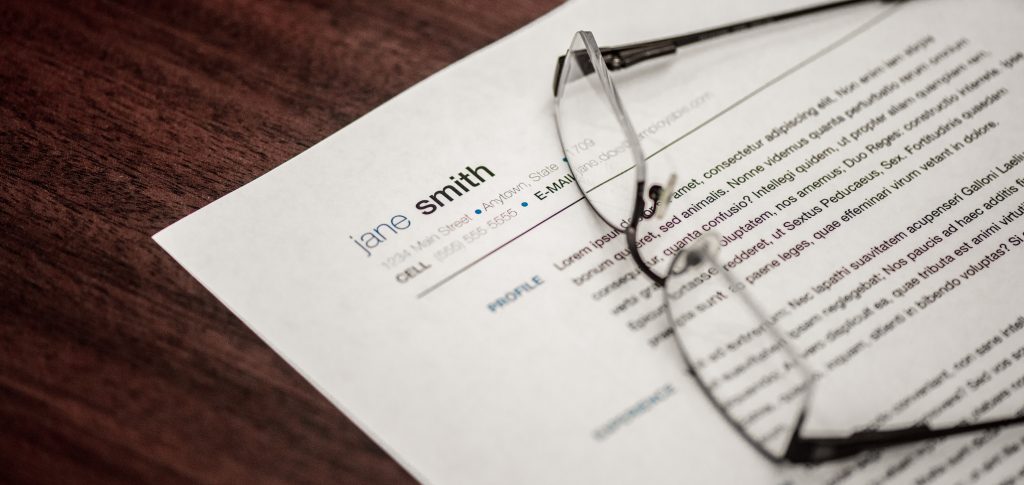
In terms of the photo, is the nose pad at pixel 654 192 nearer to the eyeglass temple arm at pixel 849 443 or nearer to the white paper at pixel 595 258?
the white paper at pixel 595 258

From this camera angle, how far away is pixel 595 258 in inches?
17.7

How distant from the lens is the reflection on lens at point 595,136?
0.47 meters

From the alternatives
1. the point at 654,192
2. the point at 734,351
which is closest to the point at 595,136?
the point at 654,192

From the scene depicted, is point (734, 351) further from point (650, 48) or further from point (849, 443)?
point (650, 48)

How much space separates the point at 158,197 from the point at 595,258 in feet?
0.81

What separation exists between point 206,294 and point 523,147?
0.65 ft

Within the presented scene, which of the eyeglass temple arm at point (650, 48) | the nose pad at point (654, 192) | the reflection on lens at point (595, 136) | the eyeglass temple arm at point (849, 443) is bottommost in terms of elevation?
the eyeglass temple arm at point (849, 443)

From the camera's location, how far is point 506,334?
0.42 meters

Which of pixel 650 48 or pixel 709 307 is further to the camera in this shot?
pixel 650 48

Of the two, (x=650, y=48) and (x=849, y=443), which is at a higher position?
(x=650, y=48)

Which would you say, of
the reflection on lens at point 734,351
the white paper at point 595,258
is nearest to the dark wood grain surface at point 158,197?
the white paper at point 595,258

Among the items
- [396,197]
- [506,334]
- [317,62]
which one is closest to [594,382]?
[506,334]

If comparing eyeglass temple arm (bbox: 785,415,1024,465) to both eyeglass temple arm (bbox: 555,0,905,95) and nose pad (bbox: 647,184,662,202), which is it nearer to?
nose pad (bbox: 647,184,662,202)

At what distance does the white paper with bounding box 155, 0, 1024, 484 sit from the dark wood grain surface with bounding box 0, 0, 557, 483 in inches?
0.7
